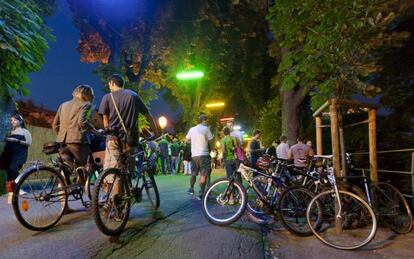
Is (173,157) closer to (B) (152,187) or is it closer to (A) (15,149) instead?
(A) (15,149)

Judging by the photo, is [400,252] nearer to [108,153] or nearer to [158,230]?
[158,230]

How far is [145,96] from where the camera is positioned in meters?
21.4

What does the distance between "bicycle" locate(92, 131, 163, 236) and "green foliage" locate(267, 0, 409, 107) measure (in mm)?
3859

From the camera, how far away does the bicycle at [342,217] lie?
5.21 m

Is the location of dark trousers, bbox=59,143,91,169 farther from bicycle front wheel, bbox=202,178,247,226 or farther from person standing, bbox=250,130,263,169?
person standing, bbox=250,130,263,169

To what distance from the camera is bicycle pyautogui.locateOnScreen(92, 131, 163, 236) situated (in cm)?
431

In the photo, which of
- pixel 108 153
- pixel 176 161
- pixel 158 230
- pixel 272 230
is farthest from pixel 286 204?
pixel 176 161

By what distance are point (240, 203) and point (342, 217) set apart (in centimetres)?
156

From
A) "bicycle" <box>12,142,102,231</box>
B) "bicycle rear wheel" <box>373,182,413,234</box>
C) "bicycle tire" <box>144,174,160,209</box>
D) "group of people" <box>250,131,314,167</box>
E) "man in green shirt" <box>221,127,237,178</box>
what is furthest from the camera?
"man in green shirt" <box>221,127,237,178</box>

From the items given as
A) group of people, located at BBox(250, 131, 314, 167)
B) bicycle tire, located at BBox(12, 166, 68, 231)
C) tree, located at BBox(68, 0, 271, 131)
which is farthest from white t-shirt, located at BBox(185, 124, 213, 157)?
tree, located at BBox(68, 0, 271, 131)

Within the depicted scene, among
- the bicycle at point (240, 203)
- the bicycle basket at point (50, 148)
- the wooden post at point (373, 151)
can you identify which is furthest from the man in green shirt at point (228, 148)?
the bicycle basket at point (50, 148)

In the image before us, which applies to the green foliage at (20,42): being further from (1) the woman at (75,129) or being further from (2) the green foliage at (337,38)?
(2) the green foliage at (337,38)

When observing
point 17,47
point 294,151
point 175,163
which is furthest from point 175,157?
point 17,47

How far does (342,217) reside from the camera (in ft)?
18.7
